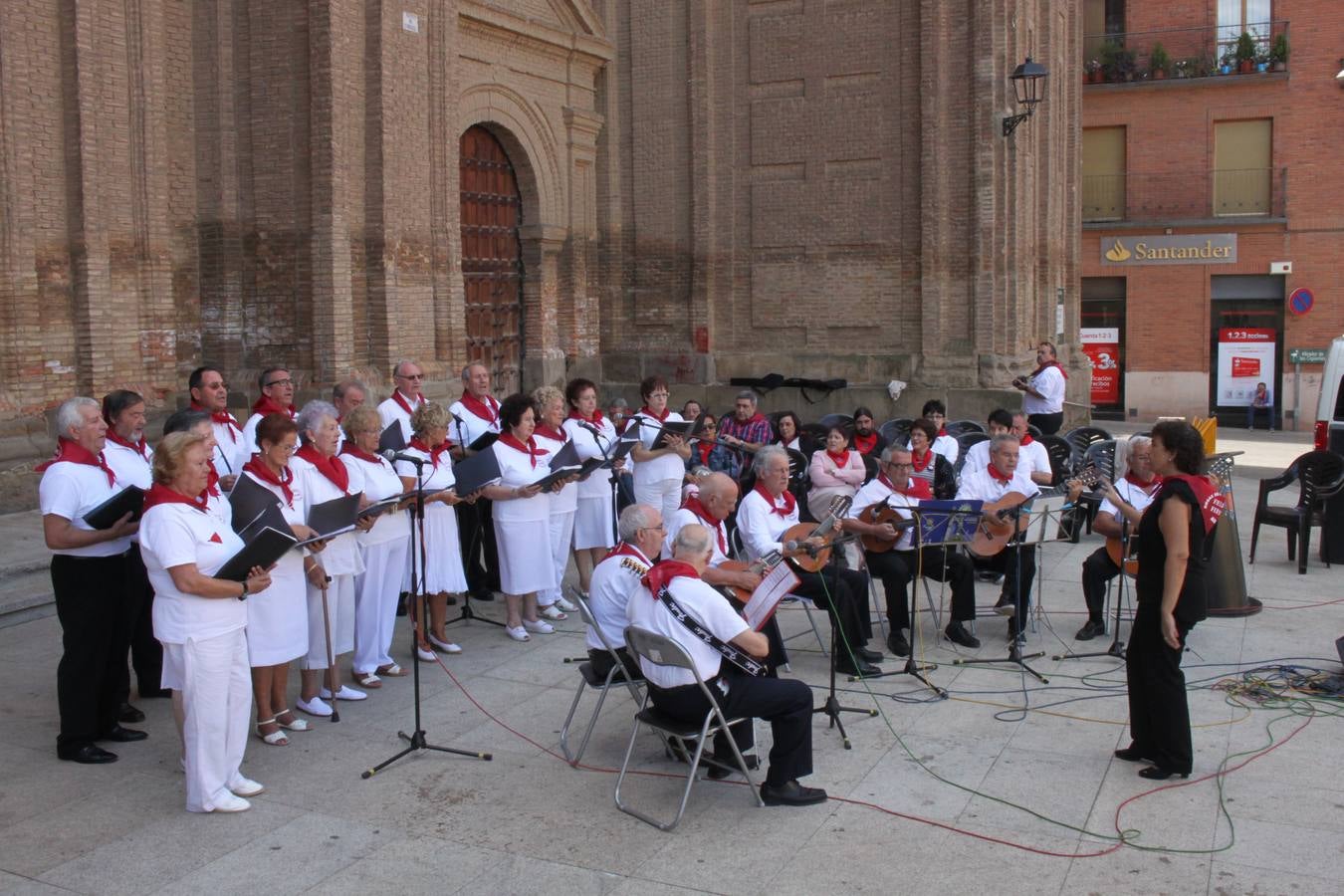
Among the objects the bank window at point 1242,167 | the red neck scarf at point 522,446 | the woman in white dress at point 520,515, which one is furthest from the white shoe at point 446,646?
the bank window at point 1242,167

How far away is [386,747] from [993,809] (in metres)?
3.15

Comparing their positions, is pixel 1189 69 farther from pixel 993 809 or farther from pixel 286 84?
pixel 993 809

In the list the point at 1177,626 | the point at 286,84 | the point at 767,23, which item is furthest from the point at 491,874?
the point at 767,23

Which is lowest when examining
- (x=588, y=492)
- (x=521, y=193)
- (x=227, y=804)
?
(x=227, y=804)

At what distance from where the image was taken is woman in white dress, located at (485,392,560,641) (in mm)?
9352

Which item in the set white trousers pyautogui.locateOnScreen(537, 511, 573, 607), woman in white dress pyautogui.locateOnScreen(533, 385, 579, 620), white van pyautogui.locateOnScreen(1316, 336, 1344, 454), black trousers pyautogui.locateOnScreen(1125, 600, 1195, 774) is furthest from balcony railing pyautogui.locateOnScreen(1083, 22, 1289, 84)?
black trousers pyautogui.locateOnScreen(1125, 600, 1195, 774)

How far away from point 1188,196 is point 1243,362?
4.07 meters

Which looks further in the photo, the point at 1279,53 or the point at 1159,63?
the point at 1159,63

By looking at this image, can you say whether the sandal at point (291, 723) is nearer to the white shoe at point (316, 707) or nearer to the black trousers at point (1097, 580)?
the white shoe at point (316, 707)

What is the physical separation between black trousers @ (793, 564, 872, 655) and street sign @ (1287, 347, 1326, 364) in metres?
25.4

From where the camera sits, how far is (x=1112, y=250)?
Result: 32094mm

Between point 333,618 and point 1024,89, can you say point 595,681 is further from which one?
point 1024,89

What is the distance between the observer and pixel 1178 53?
3177 centimetres

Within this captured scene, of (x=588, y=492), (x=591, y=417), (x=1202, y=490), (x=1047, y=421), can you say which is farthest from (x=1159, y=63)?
(x=1202, y=490)
